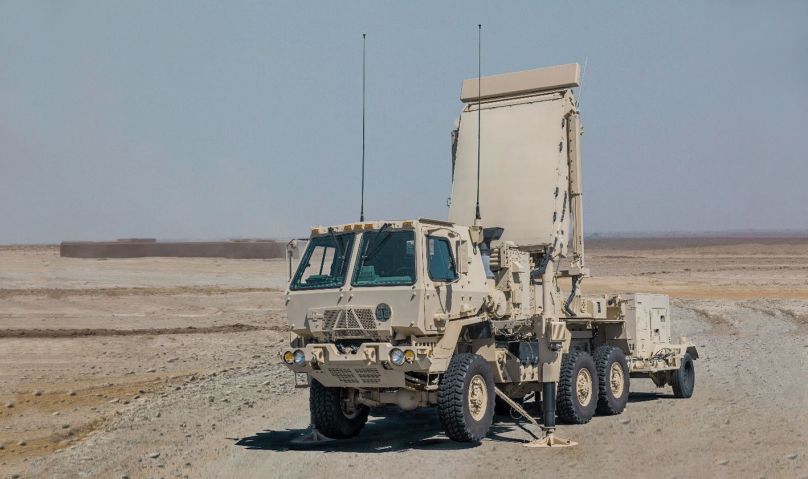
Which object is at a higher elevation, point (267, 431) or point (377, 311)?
point (377, 311)

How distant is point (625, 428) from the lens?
14.5 m

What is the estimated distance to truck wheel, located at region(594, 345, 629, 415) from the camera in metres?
16.0

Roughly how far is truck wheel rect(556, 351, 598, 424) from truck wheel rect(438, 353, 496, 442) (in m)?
2.00

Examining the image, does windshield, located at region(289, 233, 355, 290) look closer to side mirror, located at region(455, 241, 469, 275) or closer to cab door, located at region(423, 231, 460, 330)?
cab door, located at region(423, 231, 460, 330)

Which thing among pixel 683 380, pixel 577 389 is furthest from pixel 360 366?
pixel 683 380

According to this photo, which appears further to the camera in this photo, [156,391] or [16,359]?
[16,359]

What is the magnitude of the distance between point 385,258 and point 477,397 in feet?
6.46

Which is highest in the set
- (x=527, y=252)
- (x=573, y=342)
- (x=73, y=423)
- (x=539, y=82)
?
(x=539, y=82)

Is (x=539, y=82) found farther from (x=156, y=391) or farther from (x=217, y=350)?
(x=217, y=350)

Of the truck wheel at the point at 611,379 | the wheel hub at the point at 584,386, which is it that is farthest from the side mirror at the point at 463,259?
the truck wheel at the point at 611,379

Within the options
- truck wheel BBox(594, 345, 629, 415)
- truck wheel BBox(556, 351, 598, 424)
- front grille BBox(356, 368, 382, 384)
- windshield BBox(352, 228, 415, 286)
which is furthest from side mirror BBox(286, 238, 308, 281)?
truck wheel BBox(594, 345, 629, 415)

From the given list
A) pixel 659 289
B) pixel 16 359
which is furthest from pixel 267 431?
pixel 659 289

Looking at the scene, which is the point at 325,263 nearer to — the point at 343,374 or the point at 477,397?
the point at 343,374

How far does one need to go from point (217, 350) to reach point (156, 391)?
22.2ft
